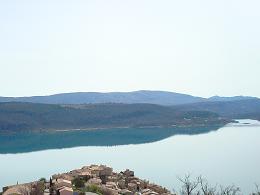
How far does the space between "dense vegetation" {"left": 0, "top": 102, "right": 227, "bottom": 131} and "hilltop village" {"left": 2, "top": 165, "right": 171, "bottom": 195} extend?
260 ft

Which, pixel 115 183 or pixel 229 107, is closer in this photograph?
pixel 115 183

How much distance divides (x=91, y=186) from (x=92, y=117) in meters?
96.4

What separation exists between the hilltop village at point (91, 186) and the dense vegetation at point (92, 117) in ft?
260

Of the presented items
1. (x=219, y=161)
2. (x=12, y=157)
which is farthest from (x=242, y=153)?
(x=12, y=157)

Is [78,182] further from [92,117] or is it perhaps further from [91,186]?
[92,117]

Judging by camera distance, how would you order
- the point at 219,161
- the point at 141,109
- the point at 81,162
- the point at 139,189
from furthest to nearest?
the point at 141,109 → the point at 81,162 → the point at 219,161 → the point at 139,189

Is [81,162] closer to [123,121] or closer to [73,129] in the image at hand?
[73,129]

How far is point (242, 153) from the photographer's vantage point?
2124 inches

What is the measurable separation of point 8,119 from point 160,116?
3760cm

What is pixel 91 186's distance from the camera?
23.4 m

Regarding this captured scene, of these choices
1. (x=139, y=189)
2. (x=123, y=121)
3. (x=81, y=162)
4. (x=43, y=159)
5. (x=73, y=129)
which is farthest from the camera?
(x=123, y=121)

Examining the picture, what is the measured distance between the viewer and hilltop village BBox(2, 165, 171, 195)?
23.0 metres

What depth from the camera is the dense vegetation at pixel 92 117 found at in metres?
111

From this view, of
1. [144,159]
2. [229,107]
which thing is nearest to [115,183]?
[144,159]
